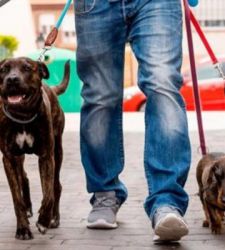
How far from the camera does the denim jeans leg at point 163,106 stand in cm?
483

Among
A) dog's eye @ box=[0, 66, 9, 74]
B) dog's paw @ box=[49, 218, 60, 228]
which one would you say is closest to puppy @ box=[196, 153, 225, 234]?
dog's paw @ box=[49, 218, 60, 228]

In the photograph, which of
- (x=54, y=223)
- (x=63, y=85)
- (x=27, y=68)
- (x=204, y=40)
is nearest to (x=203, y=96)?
(x=63, y=85)

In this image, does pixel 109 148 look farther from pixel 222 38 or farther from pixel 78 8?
pixel 222 38

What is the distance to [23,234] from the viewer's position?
5.08 metres

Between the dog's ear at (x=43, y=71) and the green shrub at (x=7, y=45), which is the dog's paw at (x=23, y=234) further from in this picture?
the green shrub at (x=7, y=45)

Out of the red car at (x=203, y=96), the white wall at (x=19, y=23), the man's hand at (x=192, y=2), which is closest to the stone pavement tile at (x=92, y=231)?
the man's hand at (x=192, y=2)

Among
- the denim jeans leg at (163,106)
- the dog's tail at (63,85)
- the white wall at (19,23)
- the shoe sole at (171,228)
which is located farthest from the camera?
the white wall at (19,23)

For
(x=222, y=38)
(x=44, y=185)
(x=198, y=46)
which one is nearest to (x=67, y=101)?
(x=44, y=185)

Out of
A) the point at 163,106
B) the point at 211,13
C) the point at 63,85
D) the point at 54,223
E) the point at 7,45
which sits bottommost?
the point at 211,13

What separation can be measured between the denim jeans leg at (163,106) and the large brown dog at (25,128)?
2.21 feet

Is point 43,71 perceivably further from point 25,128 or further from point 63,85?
point 63,85

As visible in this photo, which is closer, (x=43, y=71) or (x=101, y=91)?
(x=101, y=91)

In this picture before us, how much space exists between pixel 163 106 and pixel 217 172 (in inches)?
23.3

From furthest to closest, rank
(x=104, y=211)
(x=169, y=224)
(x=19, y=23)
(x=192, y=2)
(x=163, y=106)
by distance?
(x=19, y=23) < (x=192, y=2) < (x=104, y=211) < (x=163, y=106) < (x=169, y=224)
